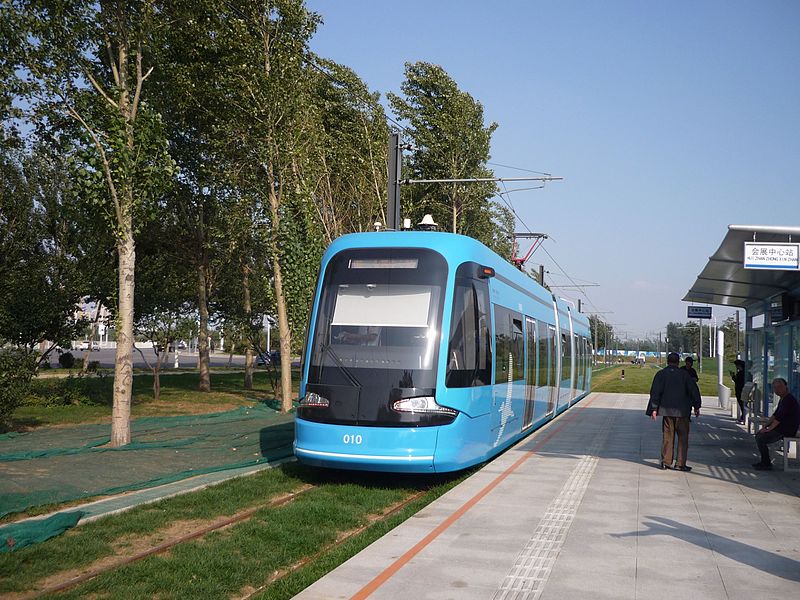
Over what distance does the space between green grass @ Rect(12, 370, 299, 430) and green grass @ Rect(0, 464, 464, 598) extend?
12465 millimetres

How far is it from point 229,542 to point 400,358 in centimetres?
342

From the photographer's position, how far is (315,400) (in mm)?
10312

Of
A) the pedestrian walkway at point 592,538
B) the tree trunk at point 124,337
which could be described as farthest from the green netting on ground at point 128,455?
the pedestrian walkway at point 592,538

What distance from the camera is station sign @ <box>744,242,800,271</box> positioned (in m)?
11.0

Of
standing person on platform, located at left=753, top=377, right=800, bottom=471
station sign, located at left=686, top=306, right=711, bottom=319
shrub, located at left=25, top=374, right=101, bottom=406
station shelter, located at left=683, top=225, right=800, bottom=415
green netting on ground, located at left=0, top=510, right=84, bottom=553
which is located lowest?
green netting on ground, located at left=0, top=510, right=84, bottom=553

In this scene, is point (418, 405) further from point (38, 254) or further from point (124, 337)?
point (38, 254)

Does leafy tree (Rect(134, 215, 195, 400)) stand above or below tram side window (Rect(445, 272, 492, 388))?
above

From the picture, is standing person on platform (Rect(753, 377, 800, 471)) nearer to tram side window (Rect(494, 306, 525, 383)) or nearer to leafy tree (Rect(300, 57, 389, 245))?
tram side window (Rect(494, 306, 525, 383))

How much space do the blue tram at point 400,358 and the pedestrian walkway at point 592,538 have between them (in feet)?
2.92

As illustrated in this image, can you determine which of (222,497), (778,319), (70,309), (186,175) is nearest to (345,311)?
(222,497)

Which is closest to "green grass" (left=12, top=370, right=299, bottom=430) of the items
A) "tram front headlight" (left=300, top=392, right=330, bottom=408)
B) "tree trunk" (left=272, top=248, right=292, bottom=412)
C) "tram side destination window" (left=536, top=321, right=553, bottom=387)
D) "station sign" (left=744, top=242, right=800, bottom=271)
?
"tree trunk" (left=272, top=248, right=292, bottom=412)

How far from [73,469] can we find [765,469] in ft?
35.5

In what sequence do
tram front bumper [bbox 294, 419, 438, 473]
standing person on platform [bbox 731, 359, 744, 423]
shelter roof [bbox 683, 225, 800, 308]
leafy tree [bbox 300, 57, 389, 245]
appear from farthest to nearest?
leafy tree [bbox 300, 57, 389, 245] → standing person on platform [bbox 731, 359, 744, 423] → shelter roof [bbox 683, 225, 800, 308] → tram front bumper [bbox 294, 419, 438, 473]

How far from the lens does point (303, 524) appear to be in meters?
8.51
